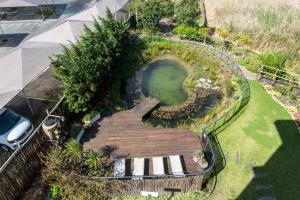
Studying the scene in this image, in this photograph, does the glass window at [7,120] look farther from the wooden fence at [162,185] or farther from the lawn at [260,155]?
the lawn at [260,155]

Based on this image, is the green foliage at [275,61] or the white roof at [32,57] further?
the green foliage at [275,61]

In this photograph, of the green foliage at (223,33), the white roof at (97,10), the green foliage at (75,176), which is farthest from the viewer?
the green foliage at (223,33)

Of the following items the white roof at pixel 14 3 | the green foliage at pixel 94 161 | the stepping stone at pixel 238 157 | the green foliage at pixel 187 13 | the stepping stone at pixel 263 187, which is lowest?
the stepping stone at pixel 263 187

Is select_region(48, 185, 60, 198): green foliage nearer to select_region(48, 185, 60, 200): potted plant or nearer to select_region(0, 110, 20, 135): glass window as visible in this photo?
select_region(48, 185, 60, 200): potted plant

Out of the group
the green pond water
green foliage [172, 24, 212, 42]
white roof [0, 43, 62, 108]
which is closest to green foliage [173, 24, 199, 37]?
green foliage [172, 24, 212, 42]

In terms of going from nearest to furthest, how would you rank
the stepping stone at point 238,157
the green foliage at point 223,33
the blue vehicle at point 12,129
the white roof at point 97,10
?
1. the blue vehicle at point 12,129
2. the stepping stone at point 238,157
3. the white roof at point 97,10
4. the green foliage at point 223,33

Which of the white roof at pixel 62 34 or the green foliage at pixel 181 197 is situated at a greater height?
the white roof at pixel 62 34

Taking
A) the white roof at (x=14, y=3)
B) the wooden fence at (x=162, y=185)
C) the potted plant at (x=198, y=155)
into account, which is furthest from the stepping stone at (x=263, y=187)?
the white roof at (x=14, y=3)
